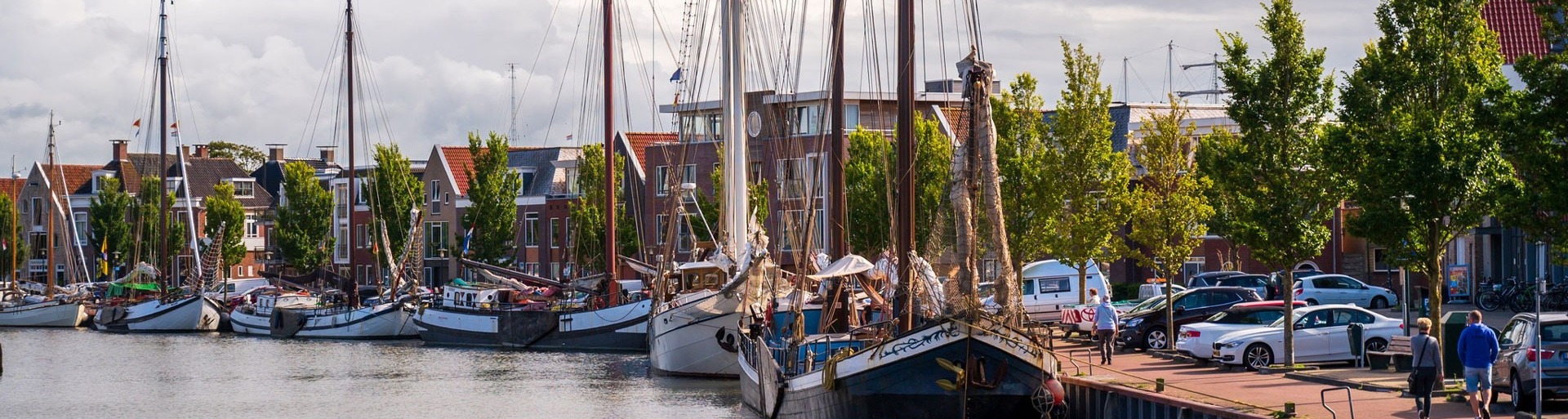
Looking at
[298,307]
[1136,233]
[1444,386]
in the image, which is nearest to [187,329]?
[298,307]

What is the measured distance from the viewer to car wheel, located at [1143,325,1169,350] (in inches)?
1630

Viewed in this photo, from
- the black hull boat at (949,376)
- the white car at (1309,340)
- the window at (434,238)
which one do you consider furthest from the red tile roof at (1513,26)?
the window at (434,238)

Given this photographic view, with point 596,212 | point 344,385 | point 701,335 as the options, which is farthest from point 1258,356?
point 596,212

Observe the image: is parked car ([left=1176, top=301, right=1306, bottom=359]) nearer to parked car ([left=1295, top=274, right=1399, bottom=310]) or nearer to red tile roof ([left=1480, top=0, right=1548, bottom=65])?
parked car ([left=1295, top=274, right=1399, bottom=310])

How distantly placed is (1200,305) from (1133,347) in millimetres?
2719

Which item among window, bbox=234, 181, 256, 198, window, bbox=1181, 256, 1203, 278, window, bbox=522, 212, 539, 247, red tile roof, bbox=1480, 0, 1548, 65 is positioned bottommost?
window, bbox=1181, 256, 1203, 278

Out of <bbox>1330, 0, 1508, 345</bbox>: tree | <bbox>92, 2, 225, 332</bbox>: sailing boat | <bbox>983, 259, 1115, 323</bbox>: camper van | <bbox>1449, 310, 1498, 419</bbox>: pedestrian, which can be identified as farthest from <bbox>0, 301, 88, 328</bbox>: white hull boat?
<bbox>1449, 310, 1498, 419</bbox>: pedestrian

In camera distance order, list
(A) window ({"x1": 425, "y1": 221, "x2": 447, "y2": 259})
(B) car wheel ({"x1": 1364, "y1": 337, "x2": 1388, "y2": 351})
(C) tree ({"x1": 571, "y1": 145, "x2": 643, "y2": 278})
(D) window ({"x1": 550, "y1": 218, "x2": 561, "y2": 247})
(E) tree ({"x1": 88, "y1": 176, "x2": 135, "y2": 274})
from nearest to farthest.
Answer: (B) car wheel ({"x1": 1364, "y1": 337, "x2": 1388, "y2": 351}) → (C) tree ({"x1": 571, "y1": 145, "x2": 643, "y2": 278}) → (D) window ({"x1": 550, "y1": 218, "x2": 561, "y2": 247}) → (A) window ({"x1": 425, "y1": 221, "x2": 447, "y2": 259}) → (E) tree ({"x1": 88, "y1": 176, "x2": 135, "y2": 274})

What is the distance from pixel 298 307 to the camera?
8150 centimetres

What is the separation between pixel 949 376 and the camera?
26.6 meters

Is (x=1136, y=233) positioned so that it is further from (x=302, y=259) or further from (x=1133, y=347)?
(x=302, y=259)

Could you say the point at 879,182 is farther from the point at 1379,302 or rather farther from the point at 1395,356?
the point at 1395,356

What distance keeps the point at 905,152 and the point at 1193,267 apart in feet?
146

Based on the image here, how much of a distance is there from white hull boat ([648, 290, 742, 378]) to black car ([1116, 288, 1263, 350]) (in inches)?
383
